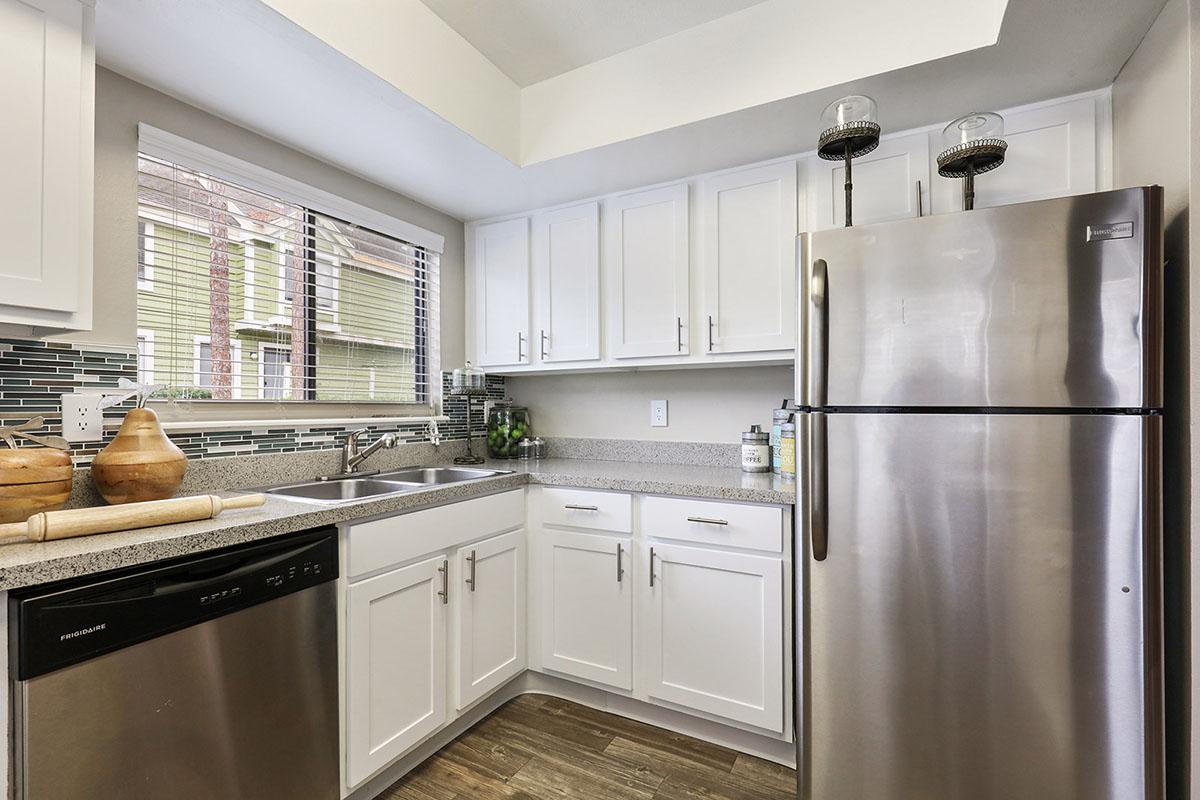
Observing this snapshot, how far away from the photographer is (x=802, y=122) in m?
1.84

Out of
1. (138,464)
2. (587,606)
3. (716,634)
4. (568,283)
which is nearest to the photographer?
(138,464)

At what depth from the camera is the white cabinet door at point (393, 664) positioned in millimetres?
1541

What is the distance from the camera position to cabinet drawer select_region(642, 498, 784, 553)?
1.79 meters

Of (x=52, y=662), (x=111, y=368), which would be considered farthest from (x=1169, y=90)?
(x=111, y=368)

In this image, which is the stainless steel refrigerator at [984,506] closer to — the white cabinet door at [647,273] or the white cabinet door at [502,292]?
the white cabinet door at [647,273]

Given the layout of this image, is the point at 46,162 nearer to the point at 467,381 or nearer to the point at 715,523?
the point at 467,381

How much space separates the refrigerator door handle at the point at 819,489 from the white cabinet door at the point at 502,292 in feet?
5.03

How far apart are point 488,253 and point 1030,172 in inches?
84.7

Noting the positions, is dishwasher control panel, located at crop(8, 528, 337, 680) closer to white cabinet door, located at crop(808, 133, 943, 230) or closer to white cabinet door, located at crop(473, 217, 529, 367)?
white cabinet door, located at crop(473, 217, 529, 367)

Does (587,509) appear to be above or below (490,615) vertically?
above

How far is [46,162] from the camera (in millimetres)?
1219

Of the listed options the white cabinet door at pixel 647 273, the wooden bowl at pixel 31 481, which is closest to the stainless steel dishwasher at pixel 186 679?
the wooden bowl at pixel 31 481

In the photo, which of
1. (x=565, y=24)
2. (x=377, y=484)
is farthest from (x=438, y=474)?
(x=565, y=24)

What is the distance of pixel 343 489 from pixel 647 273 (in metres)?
1.46
